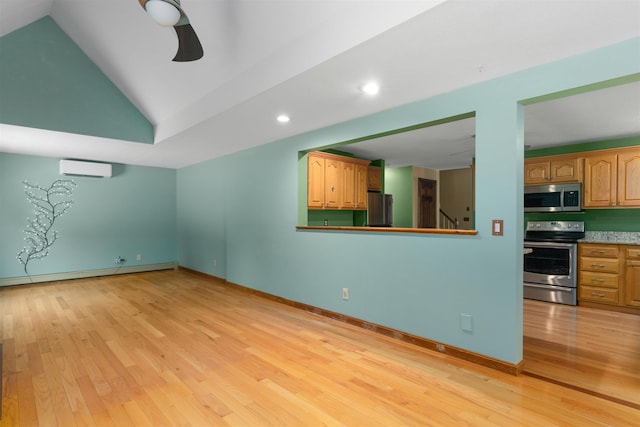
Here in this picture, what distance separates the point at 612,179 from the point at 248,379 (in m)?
5.11

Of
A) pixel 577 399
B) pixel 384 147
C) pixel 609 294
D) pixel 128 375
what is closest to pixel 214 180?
pixel 384 147

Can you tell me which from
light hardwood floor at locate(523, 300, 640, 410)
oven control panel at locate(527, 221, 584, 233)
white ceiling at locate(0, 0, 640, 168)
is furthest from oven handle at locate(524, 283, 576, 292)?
white ceiling at locate(0, 0, 640, 168)

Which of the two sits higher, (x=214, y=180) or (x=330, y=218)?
(x=214, y=180)

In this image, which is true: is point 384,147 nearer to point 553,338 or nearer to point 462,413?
point 553,338

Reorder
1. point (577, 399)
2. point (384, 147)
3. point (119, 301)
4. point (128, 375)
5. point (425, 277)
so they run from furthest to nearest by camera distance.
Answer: point (384, 147) → point (119, 301) → point (425, 277) → point (128, 375) → point (577, 399)

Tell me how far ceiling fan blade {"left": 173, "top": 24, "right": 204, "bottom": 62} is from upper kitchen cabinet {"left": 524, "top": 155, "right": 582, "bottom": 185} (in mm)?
4914

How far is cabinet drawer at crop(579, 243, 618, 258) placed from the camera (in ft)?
13.5

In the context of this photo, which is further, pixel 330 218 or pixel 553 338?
pixel 330 218

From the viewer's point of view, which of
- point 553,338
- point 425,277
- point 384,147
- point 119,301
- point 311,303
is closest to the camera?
point 425,277

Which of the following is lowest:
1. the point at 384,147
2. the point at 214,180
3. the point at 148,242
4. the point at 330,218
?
the point at 148,242

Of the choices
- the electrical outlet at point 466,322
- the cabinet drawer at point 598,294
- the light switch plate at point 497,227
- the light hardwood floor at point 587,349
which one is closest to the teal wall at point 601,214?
the cabinet drawer at point 598,294

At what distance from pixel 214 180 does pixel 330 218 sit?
7.61 feet

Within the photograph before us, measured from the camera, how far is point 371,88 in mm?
2674

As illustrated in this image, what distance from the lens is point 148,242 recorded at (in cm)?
688
